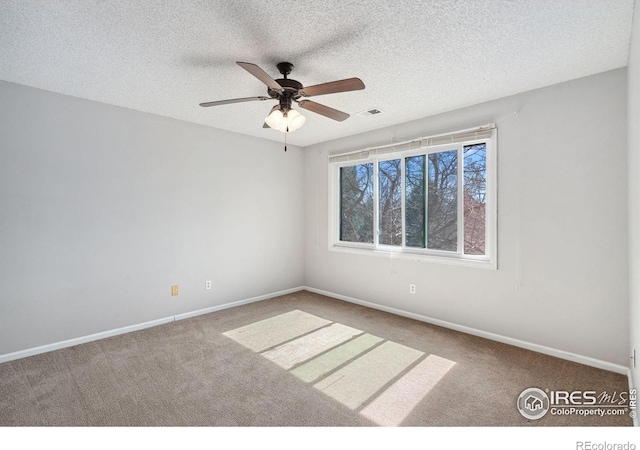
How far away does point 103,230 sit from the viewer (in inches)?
121

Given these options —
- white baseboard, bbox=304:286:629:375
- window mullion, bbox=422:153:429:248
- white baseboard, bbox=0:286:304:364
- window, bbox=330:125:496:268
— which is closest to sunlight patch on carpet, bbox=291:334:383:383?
white baseboard, bbox=304:286:629:375

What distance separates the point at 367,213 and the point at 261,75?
276 centimetres

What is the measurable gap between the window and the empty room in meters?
0.03

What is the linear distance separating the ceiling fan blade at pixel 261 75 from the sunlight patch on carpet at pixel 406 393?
2244 mm

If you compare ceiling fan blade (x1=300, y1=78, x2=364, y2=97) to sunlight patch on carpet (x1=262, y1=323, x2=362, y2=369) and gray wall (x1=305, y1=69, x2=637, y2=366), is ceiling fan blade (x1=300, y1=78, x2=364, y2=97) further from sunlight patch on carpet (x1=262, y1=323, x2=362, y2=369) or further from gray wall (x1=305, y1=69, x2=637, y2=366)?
sunlight patch on carpet (x1=262, y1=323, x2=362, y2=369)

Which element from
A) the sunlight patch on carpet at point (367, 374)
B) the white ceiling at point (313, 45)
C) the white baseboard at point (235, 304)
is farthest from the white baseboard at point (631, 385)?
the white baseboard at point (235, 304)

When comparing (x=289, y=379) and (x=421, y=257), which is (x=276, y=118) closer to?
(x=289, y=379)

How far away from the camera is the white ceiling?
171 centimetres

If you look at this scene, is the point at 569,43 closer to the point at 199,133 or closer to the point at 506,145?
the point at 506,145

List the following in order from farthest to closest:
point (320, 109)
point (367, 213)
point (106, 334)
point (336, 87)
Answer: point (367, 213) < point (106, 334) < point (320, 109) < point (336, 87)

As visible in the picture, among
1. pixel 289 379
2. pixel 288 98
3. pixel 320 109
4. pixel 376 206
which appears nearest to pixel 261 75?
pixel 288 98

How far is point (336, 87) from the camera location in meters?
2.00

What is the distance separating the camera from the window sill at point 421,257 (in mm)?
3109

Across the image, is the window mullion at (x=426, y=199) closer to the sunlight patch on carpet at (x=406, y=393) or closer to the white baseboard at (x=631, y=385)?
the sunlight patch on carpet at (x=406, y=393)
